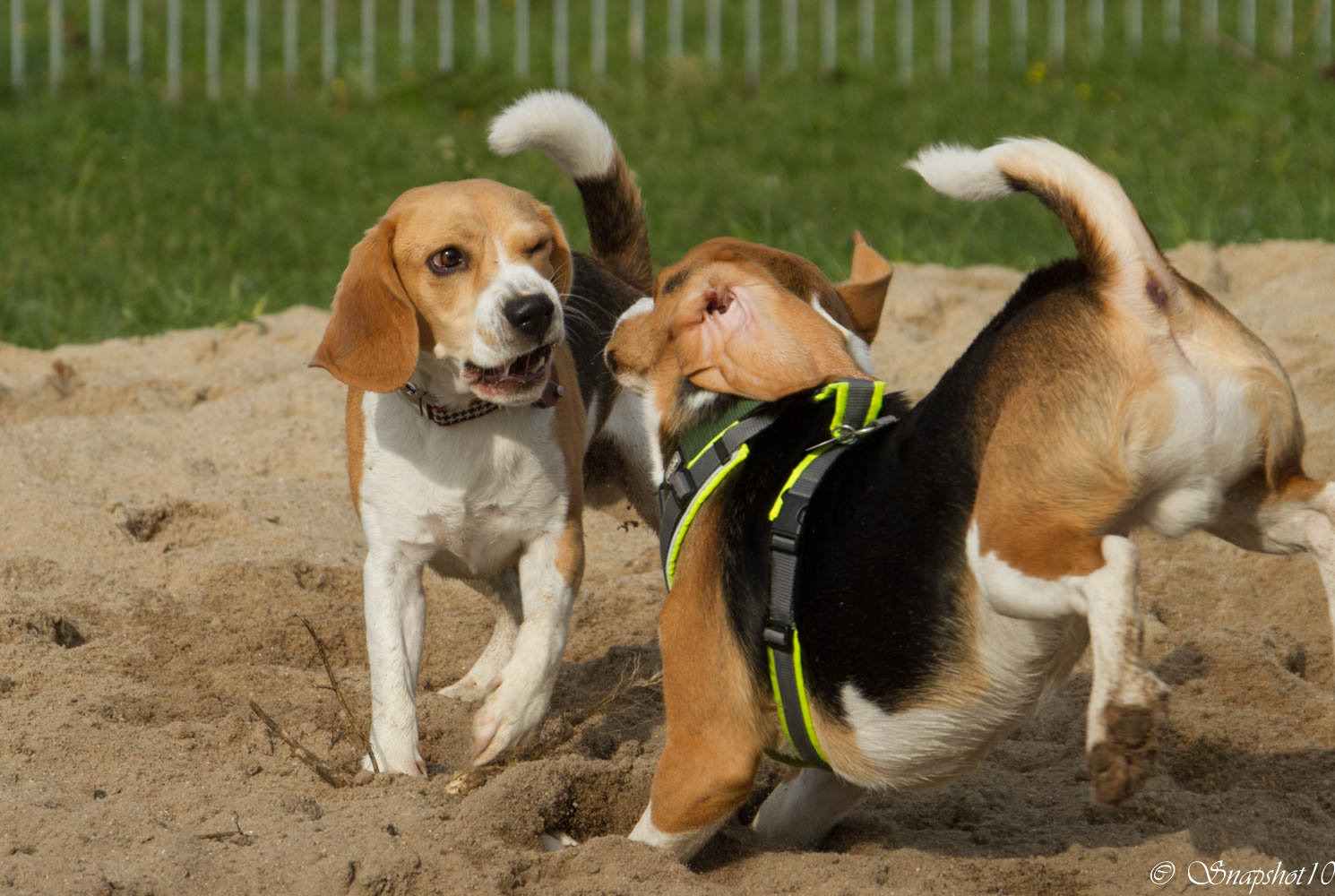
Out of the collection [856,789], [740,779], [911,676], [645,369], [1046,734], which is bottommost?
[1046,734]

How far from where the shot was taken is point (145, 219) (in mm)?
9242

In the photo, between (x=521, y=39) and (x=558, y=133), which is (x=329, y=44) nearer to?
(x=521, y=39)

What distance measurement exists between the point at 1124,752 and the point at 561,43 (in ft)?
35.7

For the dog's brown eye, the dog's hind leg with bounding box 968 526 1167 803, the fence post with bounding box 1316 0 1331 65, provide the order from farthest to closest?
the fence post with bounding box 1316 0 1331 65, the dog's brown eye, the dog's hind leg with bounding box 968 526 1167 803

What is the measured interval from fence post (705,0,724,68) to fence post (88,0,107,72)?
463 centimetres

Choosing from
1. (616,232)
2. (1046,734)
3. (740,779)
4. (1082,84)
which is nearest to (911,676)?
(740,779)

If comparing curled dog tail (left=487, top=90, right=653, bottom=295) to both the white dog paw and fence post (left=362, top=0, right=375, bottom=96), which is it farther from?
fence post (left=362, top=0, right=375, bottom=96)

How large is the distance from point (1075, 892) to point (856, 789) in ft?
1.74

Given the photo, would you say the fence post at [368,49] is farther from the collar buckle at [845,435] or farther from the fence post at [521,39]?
the collar buckle at [845,435]

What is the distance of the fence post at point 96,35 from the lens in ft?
39.0

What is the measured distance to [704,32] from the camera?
43.5 ft

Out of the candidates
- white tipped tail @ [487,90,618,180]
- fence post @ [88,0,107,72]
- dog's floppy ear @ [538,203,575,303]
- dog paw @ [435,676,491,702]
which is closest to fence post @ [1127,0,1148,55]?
fence post @ [88,0,107,72]

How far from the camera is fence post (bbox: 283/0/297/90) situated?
12.0 metres

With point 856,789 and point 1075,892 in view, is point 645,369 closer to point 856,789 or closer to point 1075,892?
point 856,789
